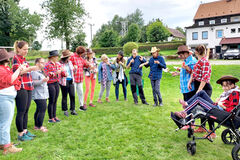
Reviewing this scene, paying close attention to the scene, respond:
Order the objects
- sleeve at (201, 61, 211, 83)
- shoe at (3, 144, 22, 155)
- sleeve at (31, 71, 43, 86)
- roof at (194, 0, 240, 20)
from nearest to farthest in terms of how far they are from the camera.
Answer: shoe at (3, 144, 22, 155), sleeve at (201, 61, 211, 83), sleeve at (31, 71, 43, 86), roof at (194, 0, 240, 20)

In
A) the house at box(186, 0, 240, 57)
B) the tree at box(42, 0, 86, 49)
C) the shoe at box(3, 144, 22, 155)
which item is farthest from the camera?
the house at box(186, 0, 240, 57)

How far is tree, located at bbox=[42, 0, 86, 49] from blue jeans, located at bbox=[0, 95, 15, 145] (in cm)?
2505

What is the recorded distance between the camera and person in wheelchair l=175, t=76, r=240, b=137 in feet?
11.5

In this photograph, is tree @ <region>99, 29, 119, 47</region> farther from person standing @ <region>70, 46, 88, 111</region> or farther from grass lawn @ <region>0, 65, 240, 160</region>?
grass lawn @ <region>0, 65, 240, 160</region>

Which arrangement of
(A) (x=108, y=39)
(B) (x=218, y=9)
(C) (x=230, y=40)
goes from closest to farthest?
(C) (x=230, y=40)
(B) (x=218, y=9)
(A) (x=108, y=39)

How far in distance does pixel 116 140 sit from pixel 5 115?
221 centimetres

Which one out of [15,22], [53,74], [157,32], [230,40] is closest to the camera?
[53,74]

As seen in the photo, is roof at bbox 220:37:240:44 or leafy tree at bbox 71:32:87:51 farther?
roof at bbox 220:37:240:44

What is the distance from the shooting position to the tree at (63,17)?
2620cm

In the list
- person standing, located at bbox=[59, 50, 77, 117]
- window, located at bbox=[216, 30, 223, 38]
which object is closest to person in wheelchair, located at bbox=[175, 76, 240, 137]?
person standing, located at bbox=[59, 50, 77, 117]

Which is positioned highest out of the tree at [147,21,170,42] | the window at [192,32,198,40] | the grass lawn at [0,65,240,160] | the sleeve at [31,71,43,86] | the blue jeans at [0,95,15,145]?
the tree at [147,21,170,42]

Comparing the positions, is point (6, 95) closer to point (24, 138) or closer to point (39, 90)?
point (39, 90)

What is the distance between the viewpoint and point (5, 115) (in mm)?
3486

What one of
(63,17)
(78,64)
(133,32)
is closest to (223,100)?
(78,64)
